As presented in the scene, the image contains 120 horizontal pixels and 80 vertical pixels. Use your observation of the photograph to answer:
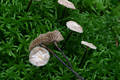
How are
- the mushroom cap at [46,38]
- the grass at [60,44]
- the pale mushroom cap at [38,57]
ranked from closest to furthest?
the pale mushroom cap at [38,57], the mushroom cap at [46,38], the grass at [60,44]

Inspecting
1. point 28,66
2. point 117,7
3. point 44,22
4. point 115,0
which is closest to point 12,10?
point 44,22

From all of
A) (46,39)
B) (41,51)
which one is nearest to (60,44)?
(46,39)

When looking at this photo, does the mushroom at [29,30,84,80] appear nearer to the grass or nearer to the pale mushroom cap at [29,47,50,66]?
the pale mushroom cap at [29,47,50,66]

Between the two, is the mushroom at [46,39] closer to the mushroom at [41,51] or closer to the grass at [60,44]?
the mushroom at [41,51]

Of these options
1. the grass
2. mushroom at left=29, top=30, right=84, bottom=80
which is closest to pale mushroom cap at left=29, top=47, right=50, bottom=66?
mushroom at left=29, top=30, right=84, bottom=80

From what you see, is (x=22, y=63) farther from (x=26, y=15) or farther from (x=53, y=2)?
(x=53, y=2)

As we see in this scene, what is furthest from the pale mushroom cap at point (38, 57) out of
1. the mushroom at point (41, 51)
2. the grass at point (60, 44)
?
the grass at point (60, 44)

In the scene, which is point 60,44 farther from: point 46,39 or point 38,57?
point 38,57
